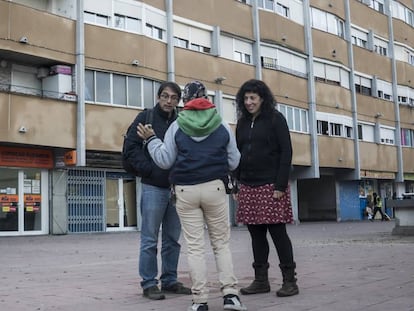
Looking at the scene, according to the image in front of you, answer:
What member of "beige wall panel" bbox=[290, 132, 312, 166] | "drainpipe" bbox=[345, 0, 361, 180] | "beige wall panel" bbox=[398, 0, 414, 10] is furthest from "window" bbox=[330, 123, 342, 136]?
"beige wall panel" bbox=[398, 0, 414, 10]

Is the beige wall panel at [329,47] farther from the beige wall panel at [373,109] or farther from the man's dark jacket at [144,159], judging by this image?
the man's dark jacket at [144,159]

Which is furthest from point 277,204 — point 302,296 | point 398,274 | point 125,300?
point 398,274

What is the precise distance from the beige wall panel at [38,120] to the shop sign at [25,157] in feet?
3.47

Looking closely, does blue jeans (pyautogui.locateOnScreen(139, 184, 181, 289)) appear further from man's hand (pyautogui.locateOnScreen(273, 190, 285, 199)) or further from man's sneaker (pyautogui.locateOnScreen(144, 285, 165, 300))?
man's hand (pyautogui.locateOnScreen(273, 190, 285, 199))

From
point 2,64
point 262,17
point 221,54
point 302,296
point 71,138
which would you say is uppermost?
point 262,17

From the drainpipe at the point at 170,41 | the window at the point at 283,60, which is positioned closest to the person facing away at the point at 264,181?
the drainpipe at the point at 170,41

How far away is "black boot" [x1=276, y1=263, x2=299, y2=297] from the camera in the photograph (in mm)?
6039

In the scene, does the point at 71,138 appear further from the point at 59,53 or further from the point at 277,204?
the point at 277,204

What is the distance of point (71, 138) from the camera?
75.3 ft

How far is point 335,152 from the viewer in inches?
1459

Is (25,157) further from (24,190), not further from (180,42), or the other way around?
(180,42)

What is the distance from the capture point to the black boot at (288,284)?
604 centimetres

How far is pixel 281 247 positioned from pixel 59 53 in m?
18.4

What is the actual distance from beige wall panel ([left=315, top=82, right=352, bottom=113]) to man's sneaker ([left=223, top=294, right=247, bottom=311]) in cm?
→ 3196
